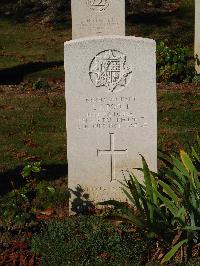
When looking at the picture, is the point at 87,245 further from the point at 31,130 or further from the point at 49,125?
the point at 49,125

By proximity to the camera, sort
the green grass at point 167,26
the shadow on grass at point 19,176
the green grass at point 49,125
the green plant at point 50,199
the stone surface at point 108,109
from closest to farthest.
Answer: the stone surface at point 108,109 → the green plant at point 50,199 → the shadow on grass at point 19,176 → the green grass at point 49,125 → the green grass at point 167,26

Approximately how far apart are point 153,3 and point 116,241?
1560cm

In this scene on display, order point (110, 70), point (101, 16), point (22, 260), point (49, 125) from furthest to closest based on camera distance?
point (101, 16) → point (49, 125) → point (110, 70) → point (22, 260)

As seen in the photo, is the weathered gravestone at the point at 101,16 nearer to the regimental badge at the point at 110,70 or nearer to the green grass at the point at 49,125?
the green grass at the point at 49,125

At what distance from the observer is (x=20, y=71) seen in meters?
13.9

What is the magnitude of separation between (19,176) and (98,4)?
5.07 meters

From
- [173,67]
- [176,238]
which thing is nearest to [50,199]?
[176,238]

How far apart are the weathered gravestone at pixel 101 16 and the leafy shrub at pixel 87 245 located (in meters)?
6.14

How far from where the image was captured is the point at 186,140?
8461 mm

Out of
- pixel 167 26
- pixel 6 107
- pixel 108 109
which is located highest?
pixel 167 26

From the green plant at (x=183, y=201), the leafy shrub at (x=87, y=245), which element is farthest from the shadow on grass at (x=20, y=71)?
the green plant at (x=183, y=201)

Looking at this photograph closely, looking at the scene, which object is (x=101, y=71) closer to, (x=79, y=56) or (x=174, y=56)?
(x=79, y=56)

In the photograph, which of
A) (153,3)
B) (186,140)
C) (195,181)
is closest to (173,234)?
(195,181)

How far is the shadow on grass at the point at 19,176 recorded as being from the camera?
696 centimetres
